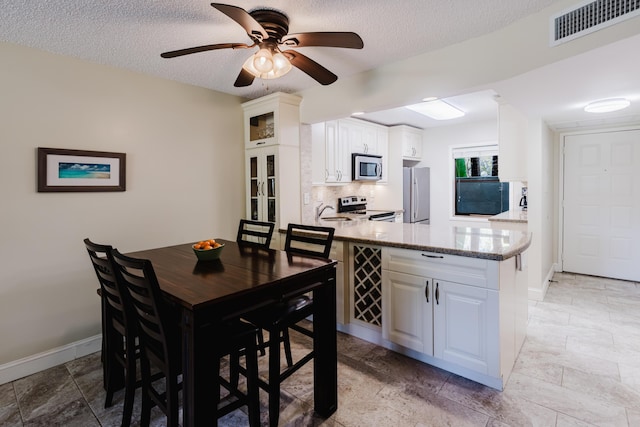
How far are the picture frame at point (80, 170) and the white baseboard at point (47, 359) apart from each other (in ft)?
4.04

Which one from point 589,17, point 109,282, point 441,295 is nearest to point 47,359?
point 109,282

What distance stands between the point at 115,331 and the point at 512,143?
4354 millimetres

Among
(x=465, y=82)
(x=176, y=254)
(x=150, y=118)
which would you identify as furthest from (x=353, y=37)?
(x=150, y=118)

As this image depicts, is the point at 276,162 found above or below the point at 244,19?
below

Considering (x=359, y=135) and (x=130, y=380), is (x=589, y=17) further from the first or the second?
(x=359, y=135)

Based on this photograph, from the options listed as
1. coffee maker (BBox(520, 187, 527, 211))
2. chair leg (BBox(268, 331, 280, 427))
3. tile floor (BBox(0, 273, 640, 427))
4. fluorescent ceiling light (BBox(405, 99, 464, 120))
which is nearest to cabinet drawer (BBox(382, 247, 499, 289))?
tile floor (BBox(0, 273, 640, 427))

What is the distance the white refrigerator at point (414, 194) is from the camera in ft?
18.1

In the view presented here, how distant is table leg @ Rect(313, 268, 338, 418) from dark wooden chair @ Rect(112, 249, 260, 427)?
0.38 meters

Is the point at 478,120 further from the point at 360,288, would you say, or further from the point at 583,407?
the point at 583,407

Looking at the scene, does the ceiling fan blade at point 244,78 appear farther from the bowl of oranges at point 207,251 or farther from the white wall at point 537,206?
the white wall at point 537,206

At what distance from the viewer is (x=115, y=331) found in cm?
195

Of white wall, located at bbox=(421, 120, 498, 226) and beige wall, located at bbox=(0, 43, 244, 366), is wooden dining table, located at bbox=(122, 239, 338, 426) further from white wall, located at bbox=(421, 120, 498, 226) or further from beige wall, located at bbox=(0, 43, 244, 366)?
white wall, located at bbox=(421, 120, 498, 226)

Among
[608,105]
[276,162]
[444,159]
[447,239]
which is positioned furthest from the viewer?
[444,159]

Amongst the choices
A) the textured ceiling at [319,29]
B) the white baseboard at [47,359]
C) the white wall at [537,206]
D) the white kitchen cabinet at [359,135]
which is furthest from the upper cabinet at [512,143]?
the white baseboard at [47,359]
